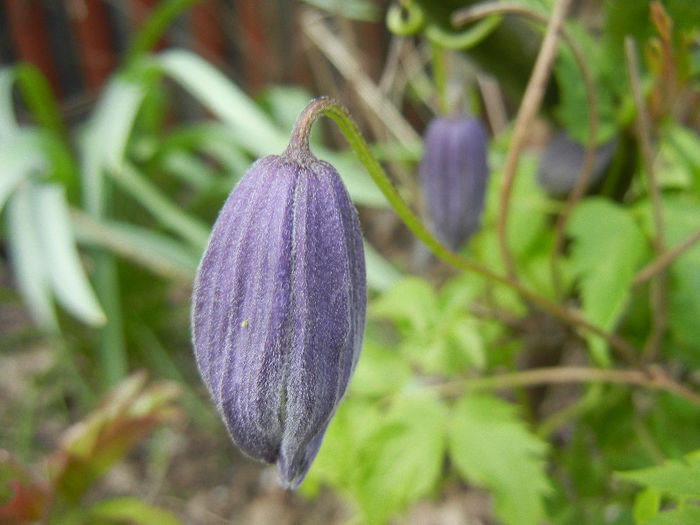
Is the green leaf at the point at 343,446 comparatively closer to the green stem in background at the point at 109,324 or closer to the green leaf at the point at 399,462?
the green leaf at the point at 399,462

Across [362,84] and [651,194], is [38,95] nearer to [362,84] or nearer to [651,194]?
[362,84]

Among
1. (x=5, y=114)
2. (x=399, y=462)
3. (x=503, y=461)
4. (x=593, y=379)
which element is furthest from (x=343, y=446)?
(x=5, y=114)

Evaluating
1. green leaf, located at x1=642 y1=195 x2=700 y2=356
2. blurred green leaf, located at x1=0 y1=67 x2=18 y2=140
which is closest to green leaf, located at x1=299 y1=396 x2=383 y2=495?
green leaf, located at x1=642 y1=195 x2=700 y2=356

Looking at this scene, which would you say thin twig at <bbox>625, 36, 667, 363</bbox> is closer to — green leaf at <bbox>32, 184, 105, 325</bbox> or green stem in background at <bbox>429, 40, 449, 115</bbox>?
green stem in background at <bbox>429, 40, 449, 115</bbox>

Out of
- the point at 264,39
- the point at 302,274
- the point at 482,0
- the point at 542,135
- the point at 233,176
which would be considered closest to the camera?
the point at 302,274

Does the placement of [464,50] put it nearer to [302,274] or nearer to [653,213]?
[653,213]

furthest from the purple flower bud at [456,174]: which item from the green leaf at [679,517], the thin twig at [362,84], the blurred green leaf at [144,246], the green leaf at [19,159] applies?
the green leaf at [19,159]

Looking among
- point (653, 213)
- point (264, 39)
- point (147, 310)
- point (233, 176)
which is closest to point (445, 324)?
point (653, 213)
